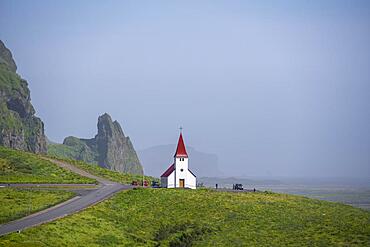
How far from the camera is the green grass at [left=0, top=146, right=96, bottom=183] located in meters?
79.4

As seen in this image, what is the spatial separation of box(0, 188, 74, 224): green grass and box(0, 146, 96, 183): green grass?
11269 millimetres

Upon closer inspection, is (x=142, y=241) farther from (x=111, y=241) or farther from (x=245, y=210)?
(x=245, y=210)

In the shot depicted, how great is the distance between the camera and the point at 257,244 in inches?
1917

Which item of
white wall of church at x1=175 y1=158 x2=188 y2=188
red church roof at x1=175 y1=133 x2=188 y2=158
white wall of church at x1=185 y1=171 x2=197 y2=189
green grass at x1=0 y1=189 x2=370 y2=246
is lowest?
green grass at x1=0 y1=189 x2=370 y2=246

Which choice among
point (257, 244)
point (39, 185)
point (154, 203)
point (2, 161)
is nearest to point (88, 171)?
point (2, 161)

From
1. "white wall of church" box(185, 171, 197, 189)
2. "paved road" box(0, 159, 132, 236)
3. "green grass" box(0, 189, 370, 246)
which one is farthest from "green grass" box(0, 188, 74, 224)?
"white wall of church" box(185, 171, 197, 189)

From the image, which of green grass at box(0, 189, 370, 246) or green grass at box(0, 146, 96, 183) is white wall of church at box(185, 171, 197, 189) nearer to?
green grass at box(0, 189, 370, 246)

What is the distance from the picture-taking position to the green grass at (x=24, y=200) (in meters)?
55.4

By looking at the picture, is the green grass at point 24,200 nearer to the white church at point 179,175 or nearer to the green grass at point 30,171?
the green grass at point 30,171

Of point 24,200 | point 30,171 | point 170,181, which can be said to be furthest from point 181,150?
point 24,200

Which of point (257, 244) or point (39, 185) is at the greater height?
point (39, 185)

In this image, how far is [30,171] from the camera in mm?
86438

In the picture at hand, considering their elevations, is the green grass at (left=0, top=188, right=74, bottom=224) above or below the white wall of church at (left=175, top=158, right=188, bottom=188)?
below

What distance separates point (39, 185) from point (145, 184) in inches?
633
